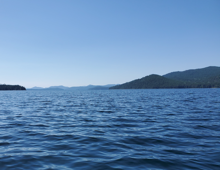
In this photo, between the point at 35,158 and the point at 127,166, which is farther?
the point at 35,158

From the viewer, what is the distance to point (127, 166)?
297 inches

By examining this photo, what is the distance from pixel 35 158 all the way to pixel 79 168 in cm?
274

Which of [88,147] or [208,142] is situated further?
[208,142]

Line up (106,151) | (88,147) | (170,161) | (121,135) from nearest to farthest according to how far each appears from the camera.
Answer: (170,161) → (106,151) → (88,147) → (121,135)

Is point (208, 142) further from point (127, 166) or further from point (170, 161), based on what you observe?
point (127, 166)

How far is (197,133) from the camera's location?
522 inches

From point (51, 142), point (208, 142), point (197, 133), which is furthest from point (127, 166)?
point (197, 133)

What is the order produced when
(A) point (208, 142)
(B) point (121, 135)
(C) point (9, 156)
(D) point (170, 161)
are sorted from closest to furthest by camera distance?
(D) point (170, 161)
(C) point (9, 156)
(A) point (208, 142)
(B) point (121, 135)

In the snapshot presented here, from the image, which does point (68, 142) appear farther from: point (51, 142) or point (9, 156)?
point (9, 156)

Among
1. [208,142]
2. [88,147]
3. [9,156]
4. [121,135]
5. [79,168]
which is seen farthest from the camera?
[121,135]

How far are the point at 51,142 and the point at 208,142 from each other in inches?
414

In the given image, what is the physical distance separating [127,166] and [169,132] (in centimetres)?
723

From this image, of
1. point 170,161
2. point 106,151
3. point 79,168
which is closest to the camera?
point 79,168

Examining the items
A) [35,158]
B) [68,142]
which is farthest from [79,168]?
[68,142]
